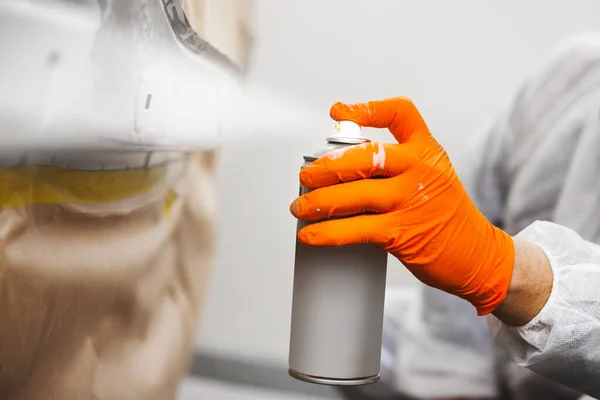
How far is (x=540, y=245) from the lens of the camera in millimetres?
822

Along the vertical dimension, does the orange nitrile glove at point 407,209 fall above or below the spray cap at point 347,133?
below

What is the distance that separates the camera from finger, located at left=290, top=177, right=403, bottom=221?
2.12 ft

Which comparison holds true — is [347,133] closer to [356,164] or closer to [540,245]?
[356,164]

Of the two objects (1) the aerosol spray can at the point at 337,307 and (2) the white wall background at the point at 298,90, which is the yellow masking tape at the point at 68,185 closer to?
(1) the aerosol spray can at the point at 337,307

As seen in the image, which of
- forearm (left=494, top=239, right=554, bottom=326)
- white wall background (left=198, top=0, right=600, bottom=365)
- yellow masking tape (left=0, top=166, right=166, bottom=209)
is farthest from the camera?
white wall background (left=198, top=0, right=600, bottom=365)

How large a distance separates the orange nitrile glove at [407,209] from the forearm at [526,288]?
2 centimetres

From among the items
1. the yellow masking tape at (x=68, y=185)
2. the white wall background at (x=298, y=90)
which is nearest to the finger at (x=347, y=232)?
the yellow masking tape at (x=68, y=185)

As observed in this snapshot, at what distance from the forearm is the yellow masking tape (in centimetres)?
46

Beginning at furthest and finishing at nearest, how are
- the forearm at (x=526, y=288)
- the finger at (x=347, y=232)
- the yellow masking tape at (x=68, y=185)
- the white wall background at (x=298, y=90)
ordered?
the white wall background at (x=298, y=90)
the forearm at (x=526, y=288)
the finger at (x=347, y=232)
the yellow masking tape at (x=68, y=185)

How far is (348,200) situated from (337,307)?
0.11 metres

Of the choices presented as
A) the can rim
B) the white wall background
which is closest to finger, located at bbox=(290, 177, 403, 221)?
the can rim

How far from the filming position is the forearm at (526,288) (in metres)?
0.76

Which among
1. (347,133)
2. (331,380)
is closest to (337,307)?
(331,380)

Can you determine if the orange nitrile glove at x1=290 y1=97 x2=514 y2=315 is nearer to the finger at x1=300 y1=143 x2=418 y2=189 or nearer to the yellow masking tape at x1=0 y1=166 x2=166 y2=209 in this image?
the finger at x1=300 y1=143 x2=418 y2=189
